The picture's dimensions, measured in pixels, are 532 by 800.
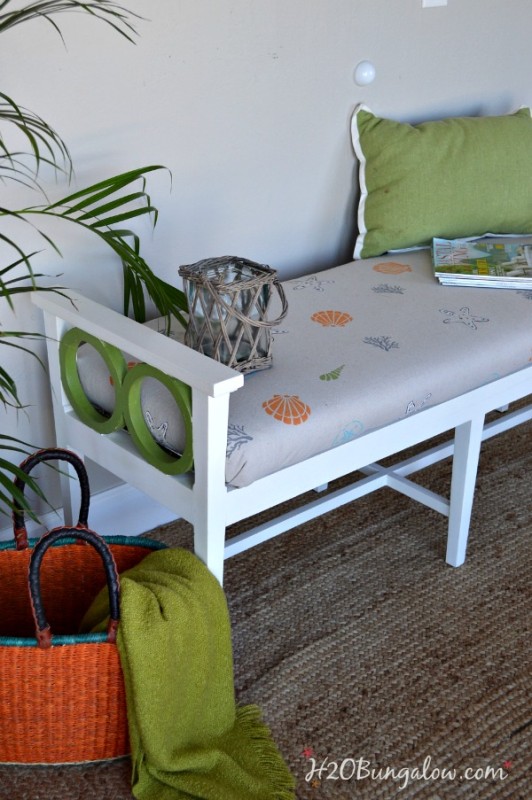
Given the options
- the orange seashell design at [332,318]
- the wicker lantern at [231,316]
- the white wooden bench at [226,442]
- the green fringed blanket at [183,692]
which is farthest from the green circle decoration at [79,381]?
the orange seashell design at [332,318]

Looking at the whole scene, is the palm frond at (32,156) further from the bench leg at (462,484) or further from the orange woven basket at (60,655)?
the bench leg at (462,484)

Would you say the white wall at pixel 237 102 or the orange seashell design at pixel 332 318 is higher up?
the white wall at pixel 237 102

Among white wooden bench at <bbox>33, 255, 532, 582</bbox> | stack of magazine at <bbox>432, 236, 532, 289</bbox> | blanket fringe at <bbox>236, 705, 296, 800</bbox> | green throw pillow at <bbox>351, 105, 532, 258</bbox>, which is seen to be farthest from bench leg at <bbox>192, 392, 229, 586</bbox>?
green throw pillow at <bbox>351, 105, 532, 258</bbox>

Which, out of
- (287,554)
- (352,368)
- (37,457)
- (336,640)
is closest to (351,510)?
(287,554)

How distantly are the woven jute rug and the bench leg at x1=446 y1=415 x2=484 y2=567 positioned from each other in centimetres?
5

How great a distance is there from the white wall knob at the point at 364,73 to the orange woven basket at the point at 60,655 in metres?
1.06

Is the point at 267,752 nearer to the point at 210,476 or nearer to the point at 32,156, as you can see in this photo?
the point at 210,476

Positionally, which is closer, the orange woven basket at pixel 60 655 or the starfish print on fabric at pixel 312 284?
the orange woven basket at pixel 60 655

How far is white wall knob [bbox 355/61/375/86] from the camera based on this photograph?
77.7 inches

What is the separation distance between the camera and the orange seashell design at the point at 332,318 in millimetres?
1661

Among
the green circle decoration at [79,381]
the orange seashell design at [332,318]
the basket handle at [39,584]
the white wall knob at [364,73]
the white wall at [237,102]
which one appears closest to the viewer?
the basket handle at [39,584]

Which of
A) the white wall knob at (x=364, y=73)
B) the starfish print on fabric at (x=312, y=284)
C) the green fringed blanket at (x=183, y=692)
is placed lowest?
the green fringed blanket at (x=183, y=692)

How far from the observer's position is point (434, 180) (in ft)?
6.52

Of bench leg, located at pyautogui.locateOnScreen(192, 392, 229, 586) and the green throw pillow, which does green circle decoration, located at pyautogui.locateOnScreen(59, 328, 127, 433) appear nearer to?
bench leg, located at pyautogui.locateOnScreen(192, 392, 229, 586)
